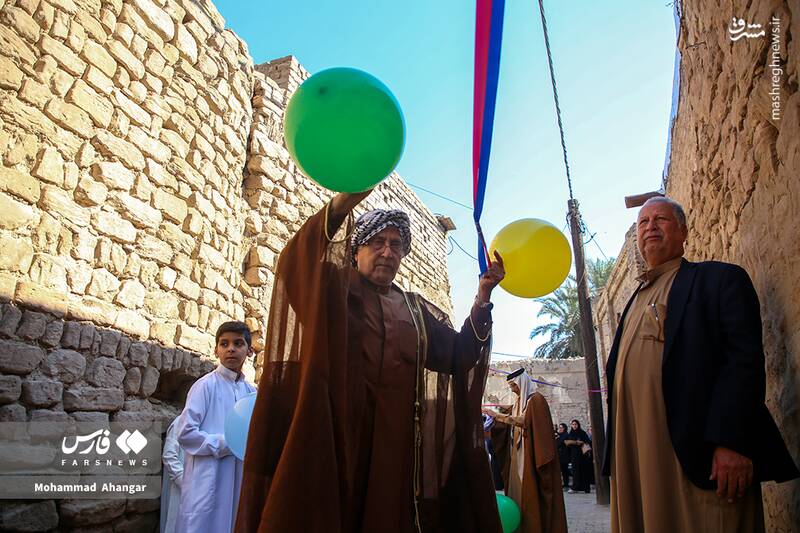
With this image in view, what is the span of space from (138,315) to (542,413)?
3.35 meters

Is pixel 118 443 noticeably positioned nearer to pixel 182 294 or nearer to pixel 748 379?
pixel 182 294

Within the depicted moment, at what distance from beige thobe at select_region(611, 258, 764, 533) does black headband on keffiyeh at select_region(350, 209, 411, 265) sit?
37.8 inches

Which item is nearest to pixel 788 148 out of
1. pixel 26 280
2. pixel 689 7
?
pixel 689 7

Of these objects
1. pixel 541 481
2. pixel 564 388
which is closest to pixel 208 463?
pixel 541 481

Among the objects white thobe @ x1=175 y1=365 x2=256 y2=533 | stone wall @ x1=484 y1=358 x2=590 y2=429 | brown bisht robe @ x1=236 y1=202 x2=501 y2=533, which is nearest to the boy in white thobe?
white thobe @ x1=175 y1=365 x2=256 y2=533

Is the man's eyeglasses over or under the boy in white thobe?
over

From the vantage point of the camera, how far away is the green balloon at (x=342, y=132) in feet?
5.61

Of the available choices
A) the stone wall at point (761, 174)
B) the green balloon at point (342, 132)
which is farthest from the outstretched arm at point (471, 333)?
the stone wall at point (761, 174)

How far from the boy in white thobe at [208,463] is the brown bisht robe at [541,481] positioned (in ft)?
7.93

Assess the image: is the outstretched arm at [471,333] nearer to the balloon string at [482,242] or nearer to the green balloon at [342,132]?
the balloon string at [482,242]

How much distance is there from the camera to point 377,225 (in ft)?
7.26

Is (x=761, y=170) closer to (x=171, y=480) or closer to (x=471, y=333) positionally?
(x=471, y=333)

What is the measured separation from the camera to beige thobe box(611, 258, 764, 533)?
1645mm

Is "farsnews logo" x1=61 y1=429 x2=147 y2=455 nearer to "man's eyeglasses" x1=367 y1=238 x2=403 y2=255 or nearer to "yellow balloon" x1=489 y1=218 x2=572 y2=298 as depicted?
"man's eyeglasses" x1=367 y1=238 x2=403 y2=255
